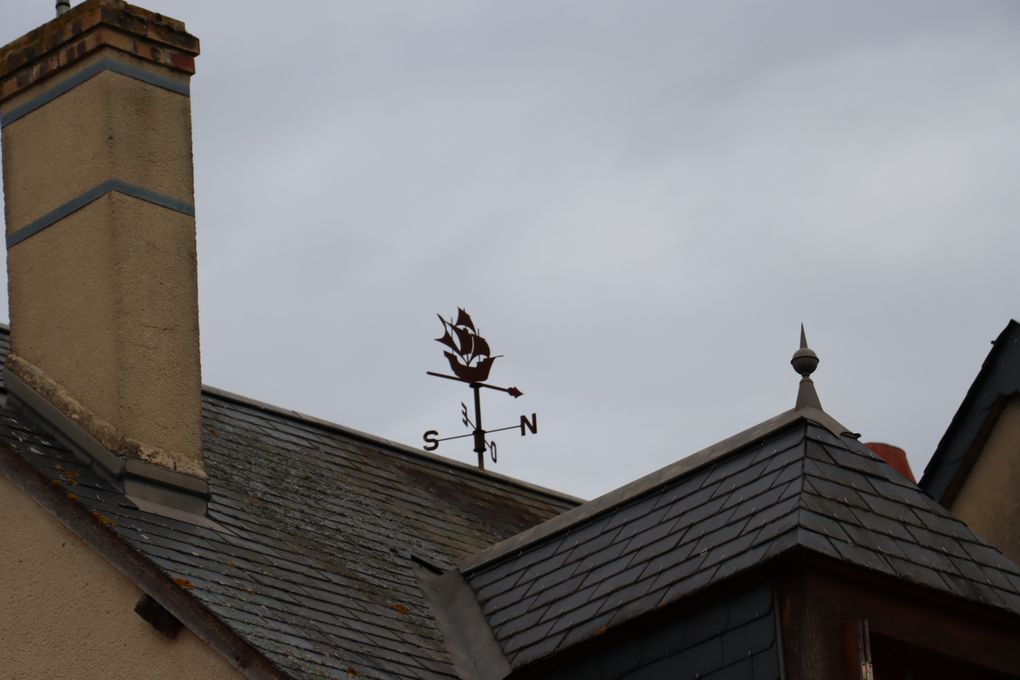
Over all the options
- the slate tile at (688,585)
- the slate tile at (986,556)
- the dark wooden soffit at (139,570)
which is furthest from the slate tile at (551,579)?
the dark wooden soffit at (139,570)

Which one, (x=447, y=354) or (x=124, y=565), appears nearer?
(x=124, y=565)

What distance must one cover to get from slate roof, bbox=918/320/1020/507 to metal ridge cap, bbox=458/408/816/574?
302 centimetres

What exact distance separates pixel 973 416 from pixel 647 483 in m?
3.29

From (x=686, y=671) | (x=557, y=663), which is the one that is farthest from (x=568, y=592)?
(x=686, y=671)

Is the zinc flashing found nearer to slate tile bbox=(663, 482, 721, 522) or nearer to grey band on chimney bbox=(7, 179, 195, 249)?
grey band on chimney bbox=(7, 179, 195, 249)

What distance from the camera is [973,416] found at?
1234cm

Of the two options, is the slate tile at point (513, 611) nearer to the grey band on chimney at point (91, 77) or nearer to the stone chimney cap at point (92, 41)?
the grey band on chimney at point (91, 77)

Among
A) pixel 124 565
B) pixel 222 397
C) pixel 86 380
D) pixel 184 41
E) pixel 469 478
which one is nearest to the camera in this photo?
pixel 124 565

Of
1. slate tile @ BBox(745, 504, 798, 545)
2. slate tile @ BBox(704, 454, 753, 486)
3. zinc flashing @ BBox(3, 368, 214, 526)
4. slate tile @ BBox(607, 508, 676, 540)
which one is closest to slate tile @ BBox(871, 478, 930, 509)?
slate tile @ BBox(704, 454, 753, 486)

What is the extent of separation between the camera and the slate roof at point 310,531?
8672 millimetres

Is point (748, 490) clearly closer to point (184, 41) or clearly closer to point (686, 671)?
point (686, 671)

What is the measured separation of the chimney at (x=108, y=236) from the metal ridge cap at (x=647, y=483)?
62.7 inches

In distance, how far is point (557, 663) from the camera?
9.00 m

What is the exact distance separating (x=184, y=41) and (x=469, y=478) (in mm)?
3807
